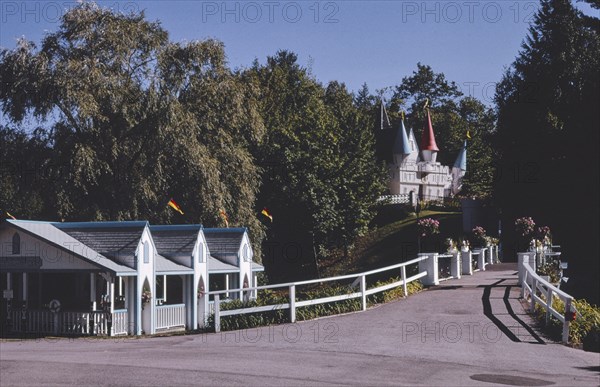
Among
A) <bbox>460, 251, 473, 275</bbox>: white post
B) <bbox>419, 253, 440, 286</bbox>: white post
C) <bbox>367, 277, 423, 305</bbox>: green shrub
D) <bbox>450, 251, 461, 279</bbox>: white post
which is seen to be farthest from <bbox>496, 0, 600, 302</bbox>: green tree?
<bbox>367, 277, 423, 305</bbox>: green shrub

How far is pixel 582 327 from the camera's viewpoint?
2162cm

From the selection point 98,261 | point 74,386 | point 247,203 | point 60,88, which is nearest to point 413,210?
point 247,203

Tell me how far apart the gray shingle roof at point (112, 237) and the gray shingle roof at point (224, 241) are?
8763 mm

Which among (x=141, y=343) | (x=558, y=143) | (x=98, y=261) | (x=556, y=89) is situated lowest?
(x=141, y=343)

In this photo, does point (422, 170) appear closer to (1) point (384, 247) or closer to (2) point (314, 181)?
(1) point (384, 247)

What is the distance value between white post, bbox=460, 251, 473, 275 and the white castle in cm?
4539

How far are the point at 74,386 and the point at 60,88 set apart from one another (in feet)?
100

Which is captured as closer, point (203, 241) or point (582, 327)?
point (582, 327)

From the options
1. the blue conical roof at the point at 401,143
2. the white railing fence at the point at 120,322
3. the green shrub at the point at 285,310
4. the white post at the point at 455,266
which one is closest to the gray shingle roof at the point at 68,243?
the white railing fence at the point at 120,322

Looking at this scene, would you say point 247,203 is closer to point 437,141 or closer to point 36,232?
point 36,232

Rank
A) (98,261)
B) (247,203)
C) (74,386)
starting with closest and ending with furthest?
(74,386) < (98,261) < (247,203)

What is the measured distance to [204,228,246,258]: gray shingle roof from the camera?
127 ft

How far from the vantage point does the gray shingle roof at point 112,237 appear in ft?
97.1

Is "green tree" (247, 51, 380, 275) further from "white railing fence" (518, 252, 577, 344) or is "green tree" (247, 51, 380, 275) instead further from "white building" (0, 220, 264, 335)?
"white railing fence" (518, 252, 577, 344)
